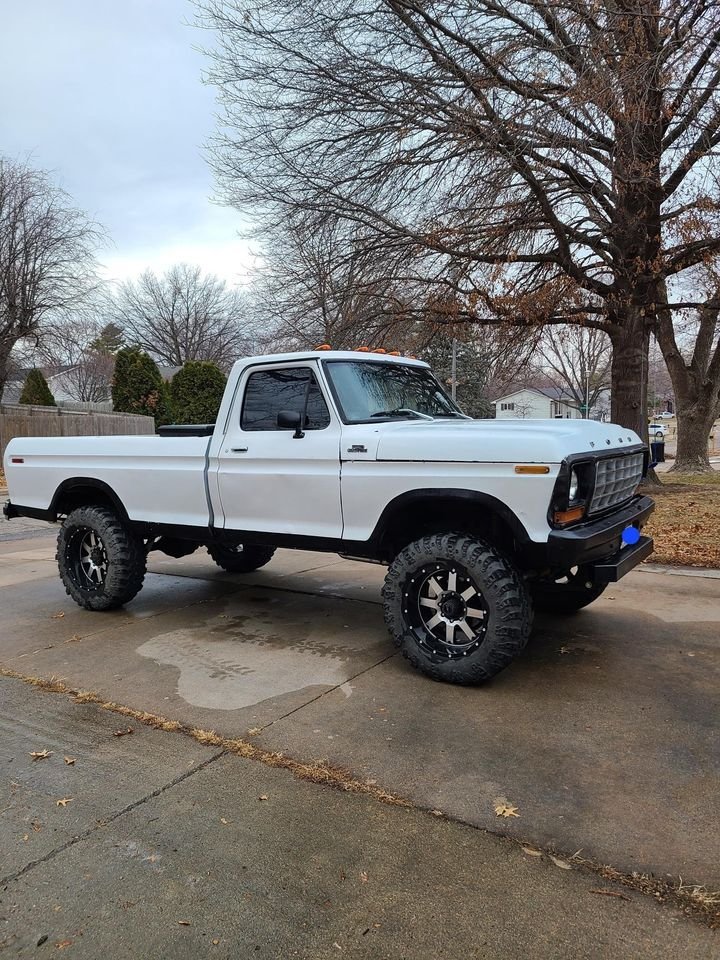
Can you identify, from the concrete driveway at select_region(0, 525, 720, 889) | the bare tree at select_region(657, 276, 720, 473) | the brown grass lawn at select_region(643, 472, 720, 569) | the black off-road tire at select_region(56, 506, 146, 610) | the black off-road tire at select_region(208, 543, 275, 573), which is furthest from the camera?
the bare tree at select_region(657, 276, 720, 473)

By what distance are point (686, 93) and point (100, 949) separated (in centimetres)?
1145

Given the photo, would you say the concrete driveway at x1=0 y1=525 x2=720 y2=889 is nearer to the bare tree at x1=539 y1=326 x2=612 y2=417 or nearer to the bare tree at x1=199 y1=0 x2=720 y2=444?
the bare tree at x1=199 y1=0 x2=720 y2=444

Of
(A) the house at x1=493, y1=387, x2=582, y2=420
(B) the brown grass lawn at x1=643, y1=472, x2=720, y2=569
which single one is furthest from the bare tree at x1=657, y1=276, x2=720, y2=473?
(A) the house at x1=493, y1=387, x2=582, y2=420

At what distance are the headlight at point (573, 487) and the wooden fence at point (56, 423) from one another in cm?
1920

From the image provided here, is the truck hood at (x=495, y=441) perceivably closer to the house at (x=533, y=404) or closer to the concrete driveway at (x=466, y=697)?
the concrete driveway at (x=466, y=697)

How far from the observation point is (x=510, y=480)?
12.7 ft

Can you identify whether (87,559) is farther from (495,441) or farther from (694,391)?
(694,391)

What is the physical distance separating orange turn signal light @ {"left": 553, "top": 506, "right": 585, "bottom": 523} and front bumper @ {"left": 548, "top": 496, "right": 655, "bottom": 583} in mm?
56

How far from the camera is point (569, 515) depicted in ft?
12.8

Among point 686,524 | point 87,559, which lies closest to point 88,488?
point 87,559

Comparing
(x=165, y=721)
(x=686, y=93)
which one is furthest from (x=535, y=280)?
(x=165, y=721)

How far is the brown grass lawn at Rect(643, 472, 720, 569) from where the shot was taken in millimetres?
7543

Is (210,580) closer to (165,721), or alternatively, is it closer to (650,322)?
(165,721)

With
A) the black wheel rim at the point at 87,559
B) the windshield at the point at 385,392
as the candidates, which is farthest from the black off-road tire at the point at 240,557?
the windshield at the point at 385,392
